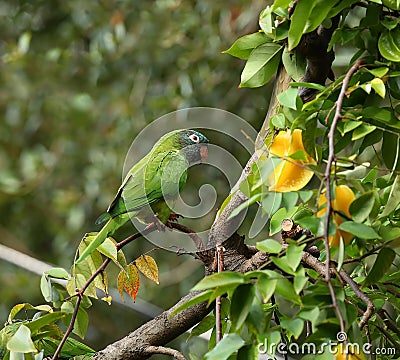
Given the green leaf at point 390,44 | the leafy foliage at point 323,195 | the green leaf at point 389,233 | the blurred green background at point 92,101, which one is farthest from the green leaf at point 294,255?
the blurred green background at point 92,101

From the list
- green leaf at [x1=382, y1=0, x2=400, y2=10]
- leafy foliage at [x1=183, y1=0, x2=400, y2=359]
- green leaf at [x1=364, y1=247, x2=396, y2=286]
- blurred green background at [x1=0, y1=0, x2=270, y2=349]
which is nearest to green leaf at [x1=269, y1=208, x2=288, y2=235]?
leafy foliage at [x1=183, y1=0, x2=400, y2=359]

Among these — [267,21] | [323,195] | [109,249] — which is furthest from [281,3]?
[109,249]

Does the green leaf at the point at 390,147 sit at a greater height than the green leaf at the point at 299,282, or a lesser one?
greater

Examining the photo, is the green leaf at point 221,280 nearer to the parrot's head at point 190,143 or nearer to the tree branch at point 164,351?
the tree branch at point 164,351

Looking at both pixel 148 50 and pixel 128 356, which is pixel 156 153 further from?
pixel 148 50

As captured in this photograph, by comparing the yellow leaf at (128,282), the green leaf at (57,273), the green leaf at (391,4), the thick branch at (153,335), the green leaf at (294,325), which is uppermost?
the green leaf at (391,4)

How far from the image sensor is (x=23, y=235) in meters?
2.87

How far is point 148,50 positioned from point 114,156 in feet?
1.20

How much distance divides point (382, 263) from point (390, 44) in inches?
7.8

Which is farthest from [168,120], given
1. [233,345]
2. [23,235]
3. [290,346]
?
[23,235]

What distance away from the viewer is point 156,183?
0.91 meters

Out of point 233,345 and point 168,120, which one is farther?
point 168,120

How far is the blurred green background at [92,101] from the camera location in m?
2.31

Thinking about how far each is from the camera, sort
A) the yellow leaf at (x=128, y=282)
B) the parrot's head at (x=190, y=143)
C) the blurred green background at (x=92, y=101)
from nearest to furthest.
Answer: the yellow leaf at (x=128, y=282)
the parrot's head at (x=190, y=143)
the blurred green background at (x=92, y=101)
